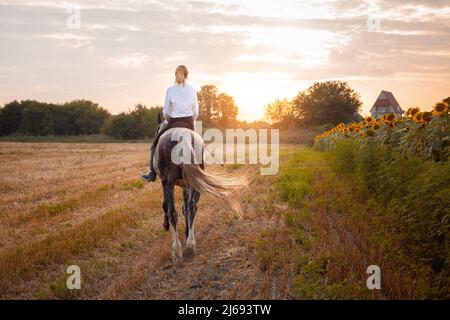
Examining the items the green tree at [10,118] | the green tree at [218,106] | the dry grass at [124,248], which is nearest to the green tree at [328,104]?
the green tree at [218,106]

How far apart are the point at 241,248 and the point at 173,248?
1170mm

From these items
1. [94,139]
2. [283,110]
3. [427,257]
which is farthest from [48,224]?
[283,110]

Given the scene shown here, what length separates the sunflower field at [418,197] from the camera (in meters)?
4.29

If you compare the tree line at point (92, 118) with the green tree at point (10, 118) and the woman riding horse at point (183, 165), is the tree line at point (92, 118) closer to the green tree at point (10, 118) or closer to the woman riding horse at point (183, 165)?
the green tree at point (10, 118)

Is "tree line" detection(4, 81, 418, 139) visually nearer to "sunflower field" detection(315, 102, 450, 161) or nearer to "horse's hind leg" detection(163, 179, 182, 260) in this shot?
"sunflower field" detection(315, 102, 450, 161)

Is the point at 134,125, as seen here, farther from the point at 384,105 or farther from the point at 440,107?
the point at 440,107

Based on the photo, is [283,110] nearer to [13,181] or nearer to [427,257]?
[13,181]

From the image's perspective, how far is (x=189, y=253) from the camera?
611 cm

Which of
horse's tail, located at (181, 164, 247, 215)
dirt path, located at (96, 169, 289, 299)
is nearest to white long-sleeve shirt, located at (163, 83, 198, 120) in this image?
horse's tail, located at (181, 164, 247, 215)

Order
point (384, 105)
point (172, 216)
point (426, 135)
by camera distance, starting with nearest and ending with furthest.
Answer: point (426, 135) < point (172, 216) < point (384, 105)

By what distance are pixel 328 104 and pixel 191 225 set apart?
2068 inches

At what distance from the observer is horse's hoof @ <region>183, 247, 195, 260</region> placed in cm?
607

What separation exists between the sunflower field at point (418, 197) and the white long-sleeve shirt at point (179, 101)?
3851 mm

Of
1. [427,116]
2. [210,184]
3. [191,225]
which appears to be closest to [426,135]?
[427,116]
